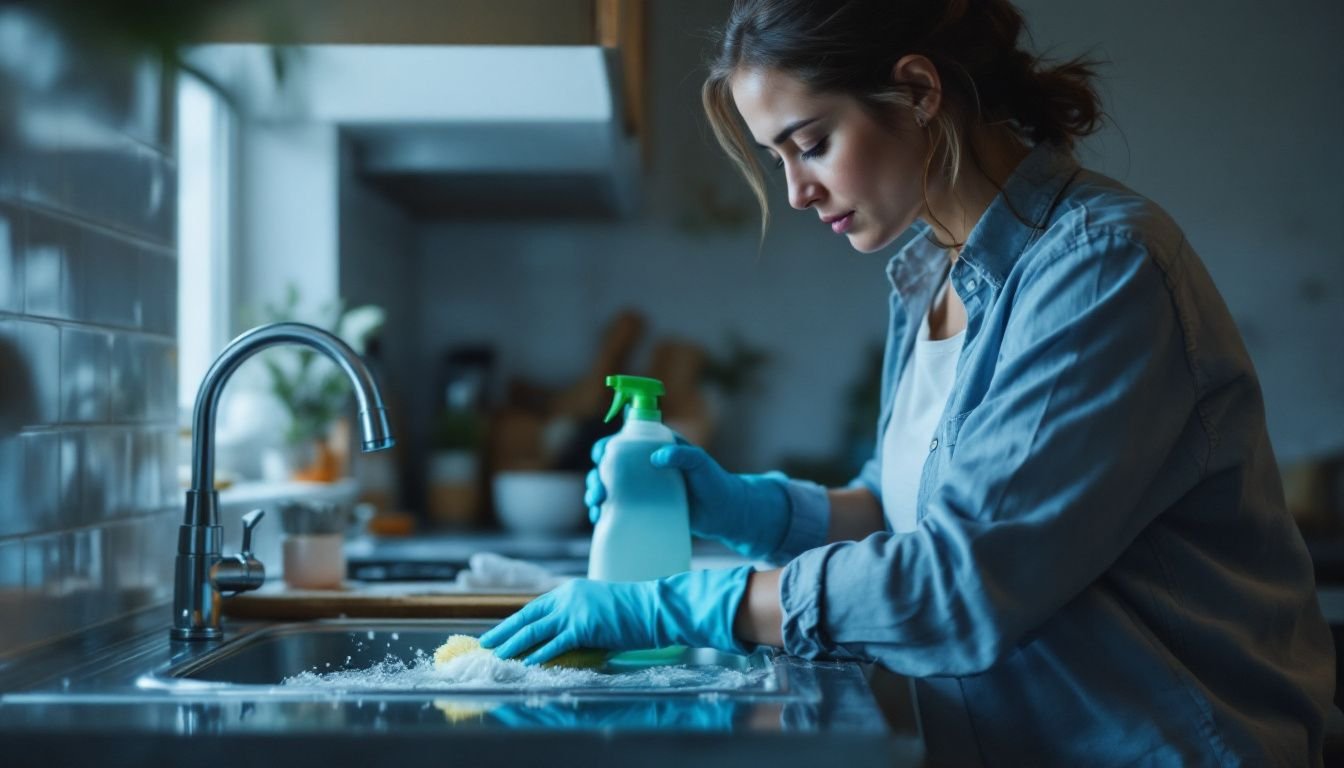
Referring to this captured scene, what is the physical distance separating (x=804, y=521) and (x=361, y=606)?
508 mm

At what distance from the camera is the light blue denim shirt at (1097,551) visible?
0.93 meters

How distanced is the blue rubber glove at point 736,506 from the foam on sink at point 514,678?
29 centimetres

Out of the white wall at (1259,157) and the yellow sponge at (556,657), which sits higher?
the white wall at (1259,157)

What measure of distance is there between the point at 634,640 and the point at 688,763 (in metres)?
0.28

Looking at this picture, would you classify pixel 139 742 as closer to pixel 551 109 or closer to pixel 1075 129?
pixel 1075 129

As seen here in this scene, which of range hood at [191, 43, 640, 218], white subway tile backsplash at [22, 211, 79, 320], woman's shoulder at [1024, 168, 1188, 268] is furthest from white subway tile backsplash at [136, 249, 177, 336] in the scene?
woman's shoulder at [1024, 168, 1188, 268]

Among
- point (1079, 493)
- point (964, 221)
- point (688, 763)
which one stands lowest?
point (688, 763)

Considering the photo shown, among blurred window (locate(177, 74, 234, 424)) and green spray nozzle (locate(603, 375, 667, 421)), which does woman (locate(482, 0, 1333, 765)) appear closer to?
green spray nozzle (locate(603, 375, 667, 421))

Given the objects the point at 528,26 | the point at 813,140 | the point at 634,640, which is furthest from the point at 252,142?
the point at 634,640

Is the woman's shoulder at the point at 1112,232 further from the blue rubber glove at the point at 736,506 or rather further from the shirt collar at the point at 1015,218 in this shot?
the blue rubber glove at the point at 736,506

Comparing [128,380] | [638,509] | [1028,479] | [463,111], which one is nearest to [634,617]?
[638,509]

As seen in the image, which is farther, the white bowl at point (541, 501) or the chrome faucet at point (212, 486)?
the white bowl at point (541, 501)

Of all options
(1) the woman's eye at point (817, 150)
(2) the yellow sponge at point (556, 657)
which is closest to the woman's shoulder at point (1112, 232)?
(1) the woman's eye at point (817, 150)

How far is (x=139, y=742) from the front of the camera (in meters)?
0.81
